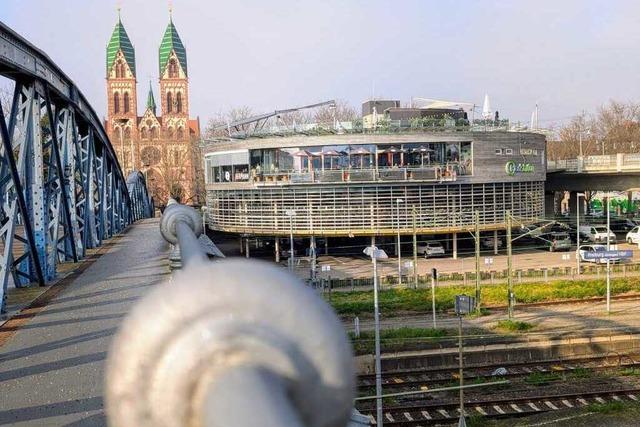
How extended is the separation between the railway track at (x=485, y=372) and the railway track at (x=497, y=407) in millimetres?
1653

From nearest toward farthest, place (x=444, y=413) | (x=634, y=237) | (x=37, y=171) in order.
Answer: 1. (x=444, y=413)
2. (x=37, y=171)
3. (x=634, y=237)

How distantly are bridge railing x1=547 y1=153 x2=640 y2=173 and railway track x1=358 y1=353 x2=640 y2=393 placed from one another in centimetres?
3479

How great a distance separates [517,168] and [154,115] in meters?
75.7

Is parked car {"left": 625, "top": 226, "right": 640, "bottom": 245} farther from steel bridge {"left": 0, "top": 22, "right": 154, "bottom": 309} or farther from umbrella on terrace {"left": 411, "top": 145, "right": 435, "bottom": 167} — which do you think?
steel bridge {"left": 0, "top": 22, "right": 154, "bottom": 309}

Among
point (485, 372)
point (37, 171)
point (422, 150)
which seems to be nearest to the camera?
point (37, 171)

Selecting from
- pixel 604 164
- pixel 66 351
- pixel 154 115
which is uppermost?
pixel 154 115

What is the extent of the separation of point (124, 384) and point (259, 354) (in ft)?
1.24

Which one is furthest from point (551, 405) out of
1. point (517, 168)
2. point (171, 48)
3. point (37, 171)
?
point (171, 48)

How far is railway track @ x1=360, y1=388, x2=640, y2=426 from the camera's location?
14.9 meters

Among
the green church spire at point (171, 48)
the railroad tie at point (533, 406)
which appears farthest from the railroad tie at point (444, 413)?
the green church spire at point (171, 48)

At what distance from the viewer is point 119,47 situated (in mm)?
111188

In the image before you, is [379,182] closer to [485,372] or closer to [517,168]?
[517,168]

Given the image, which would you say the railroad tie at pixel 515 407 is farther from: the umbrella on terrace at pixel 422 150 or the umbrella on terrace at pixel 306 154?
the umbrella on terrace at pixel 306 154

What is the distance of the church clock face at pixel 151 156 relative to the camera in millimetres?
97000
